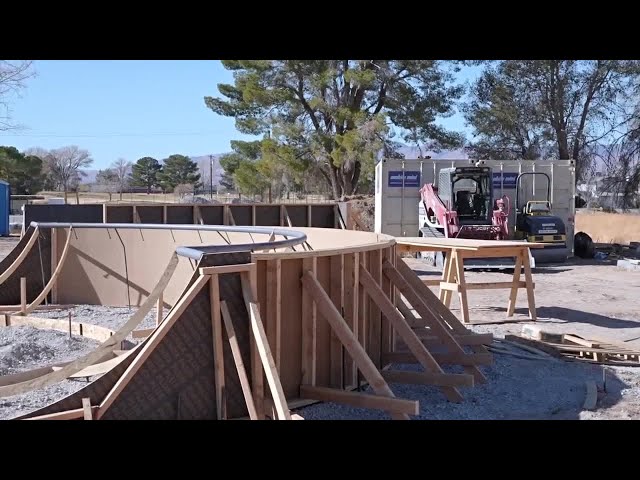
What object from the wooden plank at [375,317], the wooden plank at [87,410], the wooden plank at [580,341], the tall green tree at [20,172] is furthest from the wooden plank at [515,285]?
the tall green tree at [20,172]

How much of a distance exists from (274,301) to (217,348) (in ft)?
2.52

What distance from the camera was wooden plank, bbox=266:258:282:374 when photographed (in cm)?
636

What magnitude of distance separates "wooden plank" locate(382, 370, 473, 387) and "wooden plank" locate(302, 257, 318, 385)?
1.11 meters

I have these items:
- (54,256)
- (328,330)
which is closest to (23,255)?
(54,256)

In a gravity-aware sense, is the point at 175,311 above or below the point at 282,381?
above

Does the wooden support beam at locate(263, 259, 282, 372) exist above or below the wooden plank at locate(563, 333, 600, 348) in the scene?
above

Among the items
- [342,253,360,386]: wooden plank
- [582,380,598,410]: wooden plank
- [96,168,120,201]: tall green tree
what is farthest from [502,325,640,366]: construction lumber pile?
[96,168,120,201]: tall green tree

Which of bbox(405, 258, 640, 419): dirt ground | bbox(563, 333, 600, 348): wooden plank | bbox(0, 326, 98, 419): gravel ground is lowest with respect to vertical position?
bbox(405, 258, 640, 419): dirt ground

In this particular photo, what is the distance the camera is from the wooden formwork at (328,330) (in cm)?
582

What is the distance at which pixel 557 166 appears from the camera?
75.5 feet

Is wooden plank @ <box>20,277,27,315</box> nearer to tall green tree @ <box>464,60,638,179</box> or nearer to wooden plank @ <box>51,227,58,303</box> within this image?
wooden plank @ <box>51,227,58,303</box>

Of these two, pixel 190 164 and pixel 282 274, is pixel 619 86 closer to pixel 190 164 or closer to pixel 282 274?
pixel 282 274

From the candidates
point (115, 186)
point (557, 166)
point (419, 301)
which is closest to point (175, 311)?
point (419, 301)
